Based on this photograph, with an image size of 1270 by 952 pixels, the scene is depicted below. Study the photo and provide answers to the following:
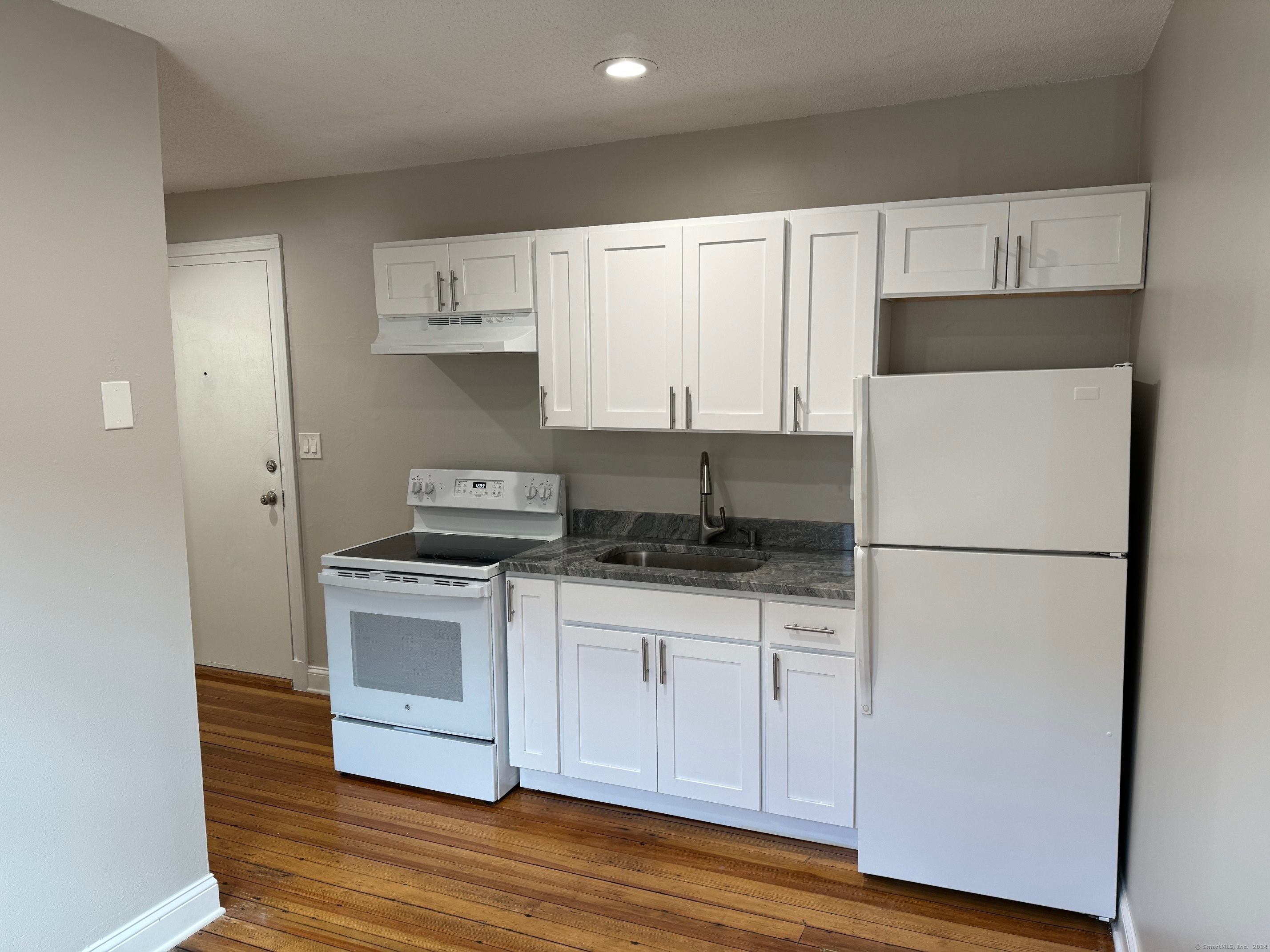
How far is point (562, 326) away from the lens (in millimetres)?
3117

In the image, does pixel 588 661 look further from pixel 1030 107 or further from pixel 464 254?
pixel 1030 107

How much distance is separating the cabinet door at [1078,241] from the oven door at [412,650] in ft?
6.64

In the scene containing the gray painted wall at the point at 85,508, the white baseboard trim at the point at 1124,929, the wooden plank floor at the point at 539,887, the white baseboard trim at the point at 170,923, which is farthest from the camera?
the wooden plank floor at the point at 539,887

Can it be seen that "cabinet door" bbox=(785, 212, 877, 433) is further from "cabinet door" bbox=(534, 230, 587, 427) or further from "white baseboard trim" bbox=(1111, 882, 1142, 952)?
"white baseboard trim" bbox=(1111, 882, 1142, 952)

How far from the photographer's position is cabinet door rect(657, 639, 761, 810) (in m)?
2.75

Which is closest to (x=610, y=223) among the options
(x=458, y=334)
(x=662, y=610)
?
(x=458, y=334)

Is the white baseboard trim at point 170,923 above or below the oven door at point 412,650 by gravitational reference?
below

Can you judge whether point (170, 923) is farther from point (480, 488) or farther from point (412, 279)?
point (412, 279)

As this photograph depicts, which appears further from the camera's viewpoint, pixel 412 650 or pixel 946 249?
pixel 412 650

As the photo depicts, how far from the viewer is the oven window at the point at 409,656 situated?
306 centimetres

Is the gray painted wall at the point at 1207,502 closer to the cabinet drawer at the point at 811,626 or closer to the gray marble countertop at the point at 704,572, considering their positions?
the cabinet drawer at the point at 811,626

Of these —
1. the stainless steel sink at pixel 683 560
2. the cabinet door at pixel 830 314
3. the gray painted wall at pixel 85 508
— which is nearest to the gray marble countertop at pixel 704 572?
the stainless steel sink at pixel 683 560

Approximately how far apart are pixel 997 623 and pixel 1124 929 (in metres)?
0.85

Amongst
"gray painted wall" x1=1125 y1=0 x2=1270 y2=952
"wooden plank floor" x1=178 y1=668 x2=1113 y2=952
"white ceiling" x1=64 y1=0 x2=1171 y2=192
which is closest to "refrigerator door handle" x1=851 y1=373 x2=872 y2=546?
"gray painted wall" x1=1125 y1=0 x2=1270 y2=952
